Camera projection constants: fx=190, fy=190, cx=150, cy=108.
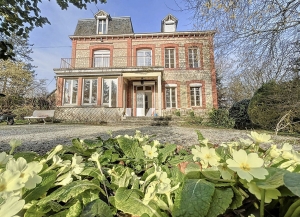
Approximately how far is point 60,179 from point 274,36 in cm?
488

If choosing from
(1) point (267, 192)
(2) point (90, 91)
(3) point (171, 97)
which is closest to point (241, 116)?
(3) point (171, 97)

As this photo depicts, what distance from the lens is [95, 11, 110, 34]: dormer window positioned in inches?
613

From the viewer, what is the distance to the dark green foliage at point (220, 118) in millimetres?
11086

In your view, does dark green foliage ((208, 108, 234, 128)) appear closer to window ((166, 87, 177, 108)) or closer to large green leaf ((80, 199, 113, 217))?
window ((166, 87, 177, 108))

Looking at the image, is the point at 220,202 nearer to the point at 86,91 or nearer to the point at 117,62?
the point at 86,91

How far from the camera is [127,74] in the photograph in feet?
43.5

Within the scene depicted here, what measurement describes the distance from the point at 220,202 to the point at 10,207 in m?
0.38

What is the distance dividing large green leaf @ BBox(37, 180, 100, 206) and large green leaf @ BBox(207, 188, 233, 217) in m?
0.30

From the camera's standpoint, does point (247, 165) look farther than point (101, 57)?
No

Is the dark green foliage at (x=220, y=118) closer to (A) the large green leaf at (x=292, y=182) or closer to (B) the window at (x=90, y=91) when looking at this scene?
(B) the window at (x=90, y=91)

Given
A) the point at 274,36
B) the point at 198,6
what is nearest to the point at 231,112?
the point at 274,36

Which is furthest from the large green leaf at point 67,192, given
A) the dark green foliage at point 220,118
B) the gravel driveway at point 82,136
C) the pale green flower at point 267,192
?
the dark green foliage at point 220,118

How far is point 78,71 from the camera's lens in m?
13.3

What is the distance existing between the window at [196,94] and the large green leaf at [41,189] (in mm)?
14365
